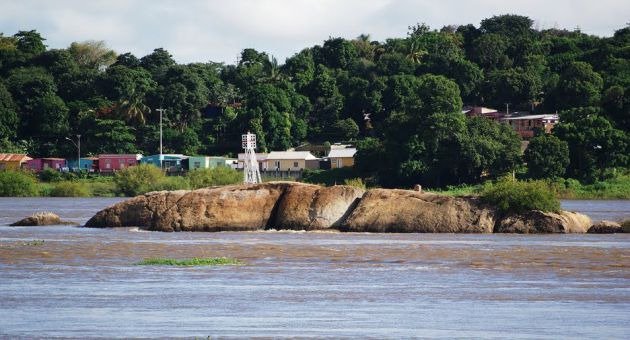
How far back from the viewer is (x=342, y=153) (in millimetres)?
135875

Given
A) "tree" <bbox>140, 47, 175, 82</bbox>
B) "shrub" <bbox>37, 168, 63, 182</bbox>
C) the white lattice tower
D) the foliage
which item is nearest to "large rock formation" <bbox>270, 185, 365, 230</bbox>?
the white lattice tower

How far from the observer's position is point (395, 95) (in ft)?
480

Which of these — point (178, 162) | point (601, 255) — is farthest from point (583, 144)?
point (601, 255)

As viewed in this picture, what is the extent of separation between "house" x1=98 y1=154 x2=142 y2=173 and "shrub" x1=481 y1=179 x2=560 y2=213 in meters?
87.5

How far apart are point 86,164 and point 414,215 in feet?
308

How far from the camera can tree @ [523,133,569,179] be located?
105 m

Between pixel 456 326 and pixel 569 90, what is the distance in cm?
11765

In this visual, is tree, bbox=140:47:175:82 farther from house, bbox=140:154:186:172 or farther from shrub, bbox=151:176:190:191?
shrub, bbox=151:176:190:191

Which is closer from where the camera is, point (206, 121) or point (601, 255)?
point (601, 255)

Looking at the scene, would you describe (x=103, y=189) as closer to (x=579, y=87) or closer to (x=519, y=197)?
(x=579, y=87)

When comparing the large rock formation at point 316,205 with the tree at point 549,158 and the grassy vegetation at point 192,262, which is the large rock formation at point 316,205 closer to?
the grassy vegetation at point 192,262

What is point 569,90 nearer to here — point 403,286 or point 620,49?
point 620,49

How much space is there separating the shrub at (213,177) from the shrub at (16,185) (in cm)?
1648

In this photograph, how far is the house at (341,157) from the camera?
13275 cm
